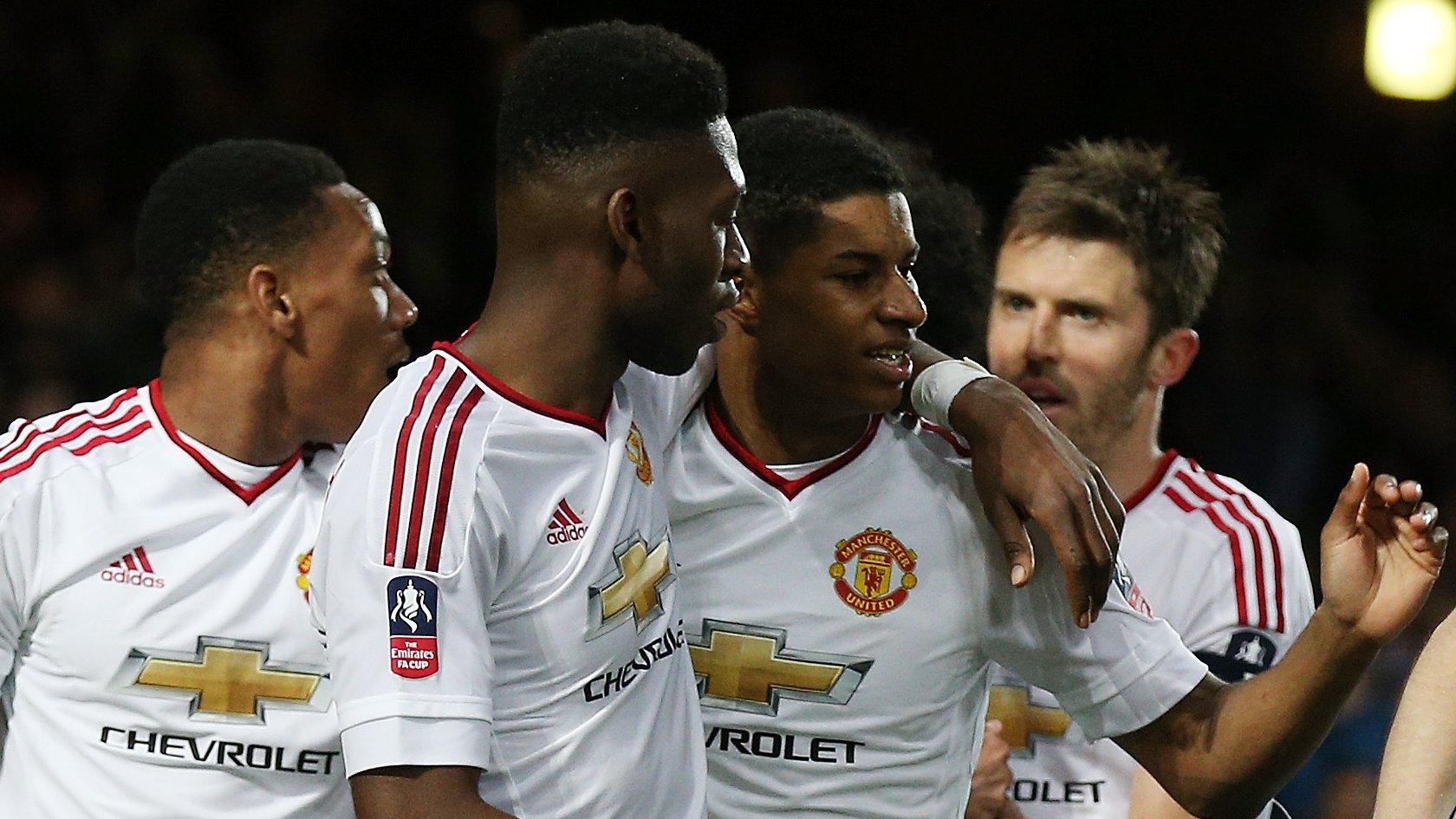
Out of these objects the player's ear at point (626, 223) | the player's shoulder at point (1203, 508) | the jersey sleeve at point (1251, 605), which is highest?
the player's ear at point (626, 223)

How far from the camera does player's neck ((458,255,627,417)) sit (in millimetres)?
2182

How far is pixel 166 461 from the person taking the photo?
9.03 ft

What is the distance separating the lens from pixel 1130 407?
335 centimetres

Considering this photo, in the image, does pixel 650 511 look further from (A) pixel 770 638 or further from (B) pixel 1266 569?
(B) pixel 1266 569

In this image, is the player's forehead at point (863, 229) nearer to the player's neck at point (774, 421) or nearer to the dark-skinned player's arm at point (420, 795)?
the player's neck at point (774, 421)

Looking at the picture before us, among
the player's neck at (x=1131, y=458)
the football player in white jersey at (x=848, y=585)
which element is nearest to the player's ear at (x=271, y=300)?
the football player in white jersey at (x=848, y=585)

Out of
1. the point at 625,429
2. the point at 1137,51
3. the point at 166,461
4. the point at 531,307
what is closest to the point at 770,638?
the point at 625,429

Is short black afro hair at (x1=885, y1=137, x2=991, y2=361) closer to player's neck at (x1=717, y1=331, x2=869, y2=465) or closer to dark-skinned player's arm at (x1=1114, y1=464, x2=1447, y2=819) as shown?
player's neck at (x1=717, y1=331, x2=869, y2=465)

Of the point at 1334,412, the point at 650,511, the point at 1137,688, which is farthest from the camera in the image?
the point at 1334,412

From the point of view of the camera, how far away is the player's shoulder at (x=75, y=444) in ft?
8.82

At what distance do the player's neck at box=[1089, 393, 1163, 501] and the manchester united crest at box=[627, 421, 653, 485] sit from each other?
1232 mm

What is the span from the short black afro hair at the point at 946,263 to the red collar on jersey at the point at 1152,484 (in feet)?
1.26

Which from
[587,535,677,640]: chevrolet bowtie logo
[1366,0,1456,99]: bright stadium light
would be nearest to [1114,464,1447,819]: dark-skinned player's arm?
[587,535,677,640]: chevrolet bowtie logo

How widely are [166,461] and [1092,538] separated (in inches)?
54.4
